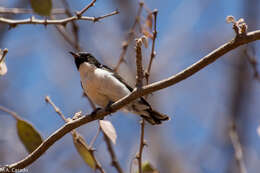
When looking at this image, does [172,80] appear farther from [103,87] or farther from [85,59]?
[85,59]

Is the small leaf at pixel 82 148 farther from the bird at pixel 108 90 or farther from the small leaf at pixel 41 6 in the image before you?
the small leaf at pixel 41 6

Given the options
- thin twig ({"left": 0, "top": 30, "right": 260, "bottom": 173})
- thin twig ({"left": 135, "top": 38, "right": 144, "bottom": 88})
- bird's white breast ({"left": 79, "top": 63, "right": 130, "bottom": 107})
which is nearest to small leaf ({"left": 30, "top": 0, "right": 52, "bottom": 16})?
bird's white breast ({"left": 79, "top": 63, "right": 130, "bottom": 107})

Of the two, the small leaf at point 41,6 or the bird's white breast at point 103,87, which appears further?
the bird's white breast at point 103,87

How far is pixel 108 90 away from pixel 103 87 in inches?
2.4

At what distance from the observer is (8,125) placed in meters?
7.29

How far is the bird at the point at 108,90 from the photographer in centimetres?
397

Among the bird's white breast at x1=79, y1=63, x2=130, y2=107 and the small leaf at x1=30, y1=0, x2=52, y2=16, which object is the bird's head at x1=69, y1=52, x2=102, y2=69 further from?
the small leaf at x1=30, y1=0, x2=52, y2=16

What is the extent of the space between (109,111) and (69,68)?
7.22 meters

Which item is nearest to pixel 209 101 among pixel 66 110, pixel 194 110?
pixel 194 110

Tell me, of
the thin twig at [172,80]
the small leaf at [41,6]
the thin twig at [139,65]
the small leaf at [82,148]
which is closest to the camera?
the thin twig at [172,80]

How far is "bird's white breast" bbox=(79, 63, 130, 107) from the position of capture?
13.0 ft

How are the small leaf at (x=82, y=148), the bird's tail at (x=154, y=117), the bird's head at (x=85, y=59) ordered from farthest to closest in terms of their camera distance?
the bird's head at (x=85, y=59), the bird's tail at (x=154, y=117), the small leaf at (x=82, y=148)

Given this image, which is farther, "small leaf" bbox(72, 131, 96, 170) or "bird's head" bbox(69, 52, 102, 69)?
"bird's head" bbox(69, 52, 102, 69)

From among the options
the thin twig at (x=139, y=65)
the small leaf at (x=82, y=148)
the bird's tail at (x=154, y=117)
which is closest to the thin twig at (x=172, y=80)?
the thin twig at (x=139, y=65)
